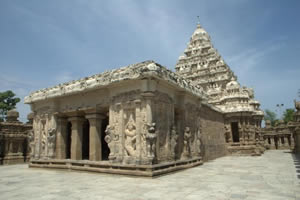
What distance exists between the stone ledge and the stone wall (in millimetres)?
3191

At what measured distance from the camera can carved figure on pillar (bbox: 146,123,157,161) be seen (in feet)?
26.6

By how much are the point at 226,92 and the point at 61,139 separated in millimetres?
15648

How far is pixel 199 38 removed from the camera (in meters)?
30.3

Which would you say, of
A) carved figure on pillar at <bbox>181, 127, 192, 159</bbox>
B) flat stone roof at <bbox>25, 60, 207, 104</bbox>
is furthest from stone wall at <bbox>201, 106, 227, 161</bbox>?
carved figure on pillar at <bbox>181, 127, 192, 159</bbox>

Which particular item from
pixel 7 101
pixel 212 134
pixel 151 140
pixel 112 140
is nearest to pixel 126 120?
pixel 112 140

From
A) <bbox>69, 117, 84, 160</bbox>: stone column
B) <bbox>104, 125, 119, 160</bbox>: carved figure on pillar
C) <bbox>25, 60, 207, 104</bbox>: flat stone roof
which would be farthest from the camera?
<bbox>69, 117, 84, 160</bbox>: stone column

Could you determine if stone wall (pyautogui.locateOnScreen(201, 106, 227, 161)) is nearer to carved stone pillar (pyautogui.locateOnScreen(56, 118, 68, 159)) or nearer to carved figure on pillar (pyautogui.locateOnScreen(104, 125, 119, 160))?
carved figure on pillar (pyautogui.locateOnScreen(104, 125, 119, 160))

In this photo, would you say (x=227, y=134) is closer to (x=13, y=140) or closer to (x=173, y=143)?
(x=173, y=143)

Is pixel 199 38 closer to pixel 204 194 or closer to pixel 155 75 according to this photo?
pixel 155 75

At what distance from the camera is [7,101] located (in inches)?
1451

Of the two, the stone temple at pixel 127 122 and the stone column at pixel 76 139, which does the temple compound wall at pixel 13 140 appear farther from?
the stone column at pixel 76 139

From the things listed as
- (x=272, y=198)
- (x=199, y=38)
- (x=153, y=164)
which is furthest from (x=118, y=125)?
(x=199, y=38)

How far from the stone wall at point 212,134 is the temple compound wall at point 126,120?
2.24 ft

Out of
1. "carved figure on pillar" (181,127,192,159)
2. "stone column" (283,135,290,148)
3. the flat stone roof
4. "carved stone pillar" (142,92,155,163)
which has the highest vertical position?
the flat stone roof
